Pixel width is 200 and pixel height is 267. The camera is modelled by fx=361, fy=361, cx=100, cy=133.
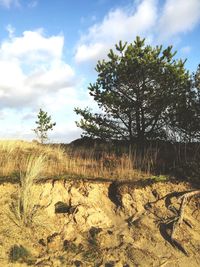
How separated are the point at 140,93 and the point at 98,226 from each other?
885cm

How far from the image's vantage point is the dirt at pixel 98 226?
8305 millimetres

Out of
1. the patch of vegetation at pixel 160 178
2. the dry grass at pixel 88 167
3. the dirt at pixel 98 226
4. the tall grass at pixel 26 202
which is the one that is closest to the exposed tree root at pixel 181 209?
the dirt at pixel 98 226

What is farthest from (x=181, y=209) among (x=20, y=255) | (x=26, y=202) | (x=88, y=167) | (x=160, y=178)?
(x=20, y=255)

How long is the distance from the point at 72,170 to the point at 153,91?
22.5 ft

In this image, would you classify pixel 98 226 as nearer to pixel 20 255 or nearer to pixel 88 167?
pixel 20 255

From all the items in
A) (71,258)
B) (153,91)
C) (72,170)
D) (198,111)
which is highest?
(153,91)

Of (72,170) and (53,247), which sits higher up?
(72,170)

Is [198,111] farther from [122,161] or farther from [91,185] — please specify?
[91,185]

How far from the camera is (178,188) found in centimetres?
1044

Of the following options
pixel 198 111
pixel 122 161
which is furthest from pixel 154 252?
pixel 198 111

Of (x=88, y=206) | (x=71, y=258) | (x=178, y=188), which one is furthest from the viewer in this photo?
(x=178, y=188)

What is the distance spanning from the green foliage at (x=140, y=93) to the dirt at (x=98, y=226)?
579cm

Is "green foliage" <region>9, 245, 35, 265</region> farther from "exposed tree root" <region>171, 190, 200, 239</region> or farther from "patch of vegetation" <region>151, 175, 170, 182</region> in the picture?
"patch of vegetation" <region>151, 175, 170, 182</region>

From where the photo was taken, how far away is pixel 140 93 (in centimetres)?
1688
